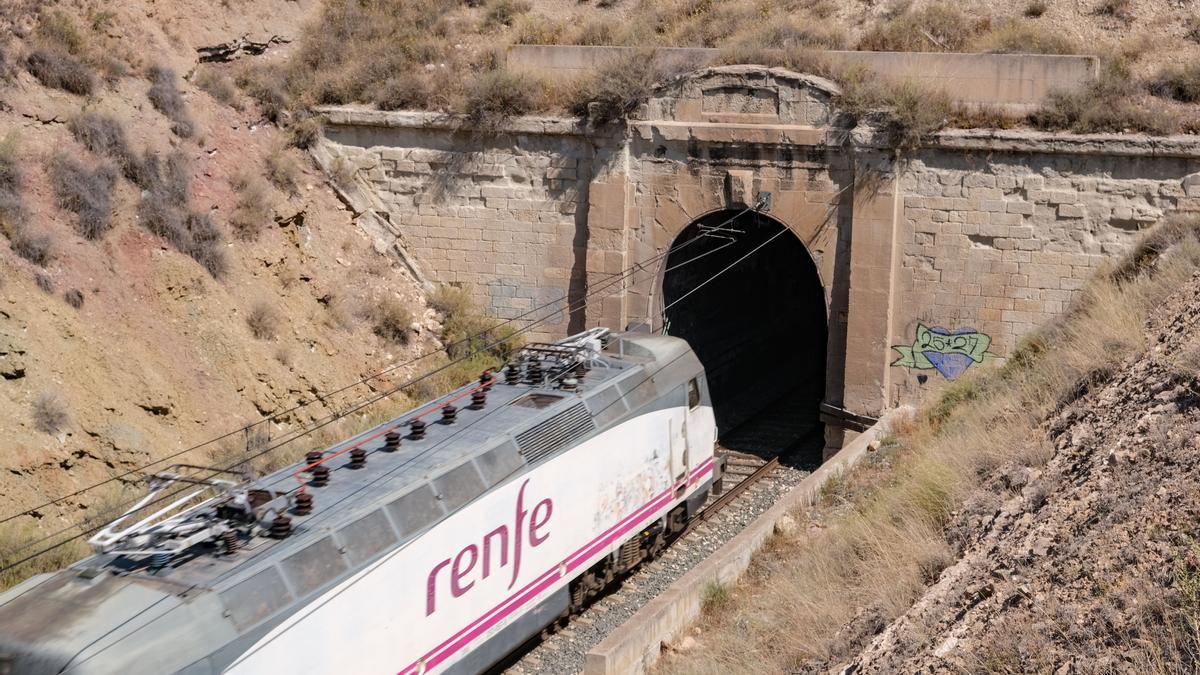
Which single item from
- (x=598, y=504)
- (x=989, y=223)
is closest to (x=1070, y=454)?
(x=598, y=504)

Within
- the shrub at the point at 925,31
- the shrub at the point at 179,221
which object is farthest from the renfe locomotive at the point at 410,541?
the shrub at the point at 925,31

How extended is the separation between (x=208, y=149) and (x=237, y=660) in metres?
13.8

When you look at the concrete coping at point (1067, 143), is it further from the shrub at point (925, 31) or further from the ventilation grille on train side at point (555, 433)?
the ventilation grille on train side at point (555, 433)

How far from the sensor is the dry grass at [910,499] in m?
9.81

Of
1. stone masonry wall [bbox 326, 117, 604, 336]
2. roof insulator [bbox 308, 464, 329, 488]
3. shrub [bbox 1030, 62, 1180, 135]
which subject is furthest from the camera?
stone masonry wall [bbox 326, 117, 604, 336]

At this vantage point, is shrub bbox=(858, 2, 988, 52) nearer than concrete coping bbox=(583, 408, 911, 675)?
No

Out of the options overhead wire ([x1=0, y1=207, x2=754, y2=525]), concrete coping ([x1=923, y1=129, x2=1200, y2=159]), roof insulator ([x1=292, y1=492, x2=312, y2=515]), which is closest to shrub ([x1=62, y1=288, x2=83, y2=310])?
overhead wire ([x1=0, y1=207, x2=754, y2=525])

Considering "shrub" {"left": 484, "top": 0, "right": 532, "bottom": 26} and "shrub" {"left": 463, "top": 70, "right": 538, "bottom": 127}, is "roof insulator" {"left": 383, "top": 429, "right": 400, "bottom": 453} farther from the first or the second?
"shrub" {"left": 484, "top": 0, "right": 532, "bottom": 26}

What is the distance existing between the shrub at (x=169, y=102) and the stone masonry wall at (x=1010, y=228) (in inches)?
486

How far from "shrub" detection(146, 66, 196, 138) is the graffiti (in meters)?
12.8

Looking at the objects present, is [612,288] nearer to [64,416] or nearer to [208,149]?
[208,149]

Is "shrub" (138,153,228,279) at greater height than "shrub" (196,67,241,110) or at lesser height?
lesser

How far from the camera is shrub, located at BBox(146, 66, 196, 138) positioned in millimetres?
20109

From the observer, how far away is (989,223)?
1864 cm
